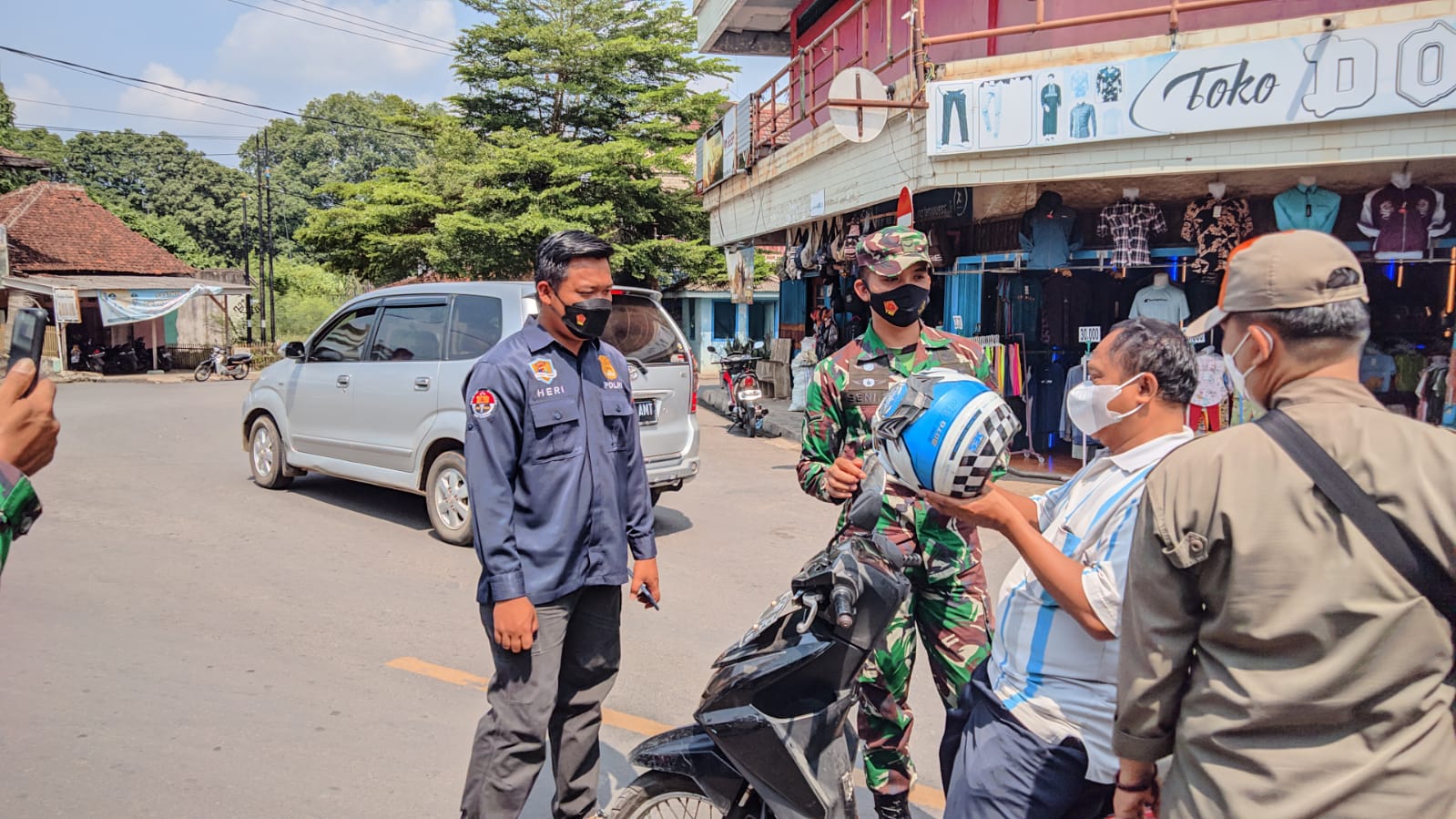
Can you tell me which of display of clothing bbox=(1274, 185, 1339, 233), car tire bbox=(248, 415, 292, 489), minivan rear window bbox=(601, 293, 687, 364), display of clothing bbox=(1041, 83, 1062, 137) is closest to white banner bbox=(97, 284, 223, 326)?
car tire bbox=(248, 415, 292, 489)

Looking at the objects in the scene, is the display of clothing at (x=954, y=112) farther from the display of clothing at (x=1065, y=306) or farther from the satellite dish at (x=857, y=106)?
the display of clothing at (x=1065, y=306)

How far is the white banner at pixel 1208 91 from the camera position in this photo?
7777 mm

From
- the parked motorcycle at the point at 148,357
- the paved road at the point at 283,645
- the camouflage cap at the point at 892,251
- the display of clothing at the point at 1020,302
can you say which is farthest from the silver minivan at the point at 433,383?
the parked motorcycle at the point at 148,357

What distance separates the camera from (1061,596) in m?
1.91

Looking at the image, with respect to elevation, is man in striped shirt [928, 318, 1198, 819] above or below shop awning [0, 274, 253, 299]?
below

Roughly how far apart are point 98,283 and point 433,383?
1011 inches

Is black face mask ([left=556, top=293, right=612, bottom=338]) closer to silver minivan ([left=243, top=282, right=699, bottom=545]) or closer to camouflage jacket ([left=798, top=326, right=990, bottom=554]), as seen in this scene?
camouflage jacket ([left=798, top=326, right=990, bottom=554])

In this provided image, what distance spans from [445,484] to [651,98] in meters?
21.3

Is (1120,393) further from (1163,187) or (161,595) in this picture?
(1163,187)

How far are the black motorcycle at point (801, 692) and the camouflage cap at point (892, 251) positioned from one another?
874mm

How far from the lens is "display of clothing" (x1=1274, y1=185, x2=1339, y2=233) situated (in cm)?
873

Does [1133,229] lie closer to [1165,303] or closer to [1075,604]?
[1165,303]

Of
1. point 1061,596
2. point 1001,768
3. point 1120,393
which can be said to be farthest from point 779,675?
point 1120,393

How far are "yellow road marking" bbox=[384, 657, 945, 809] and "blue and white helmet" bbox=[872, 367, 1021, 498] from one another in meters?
1.26
